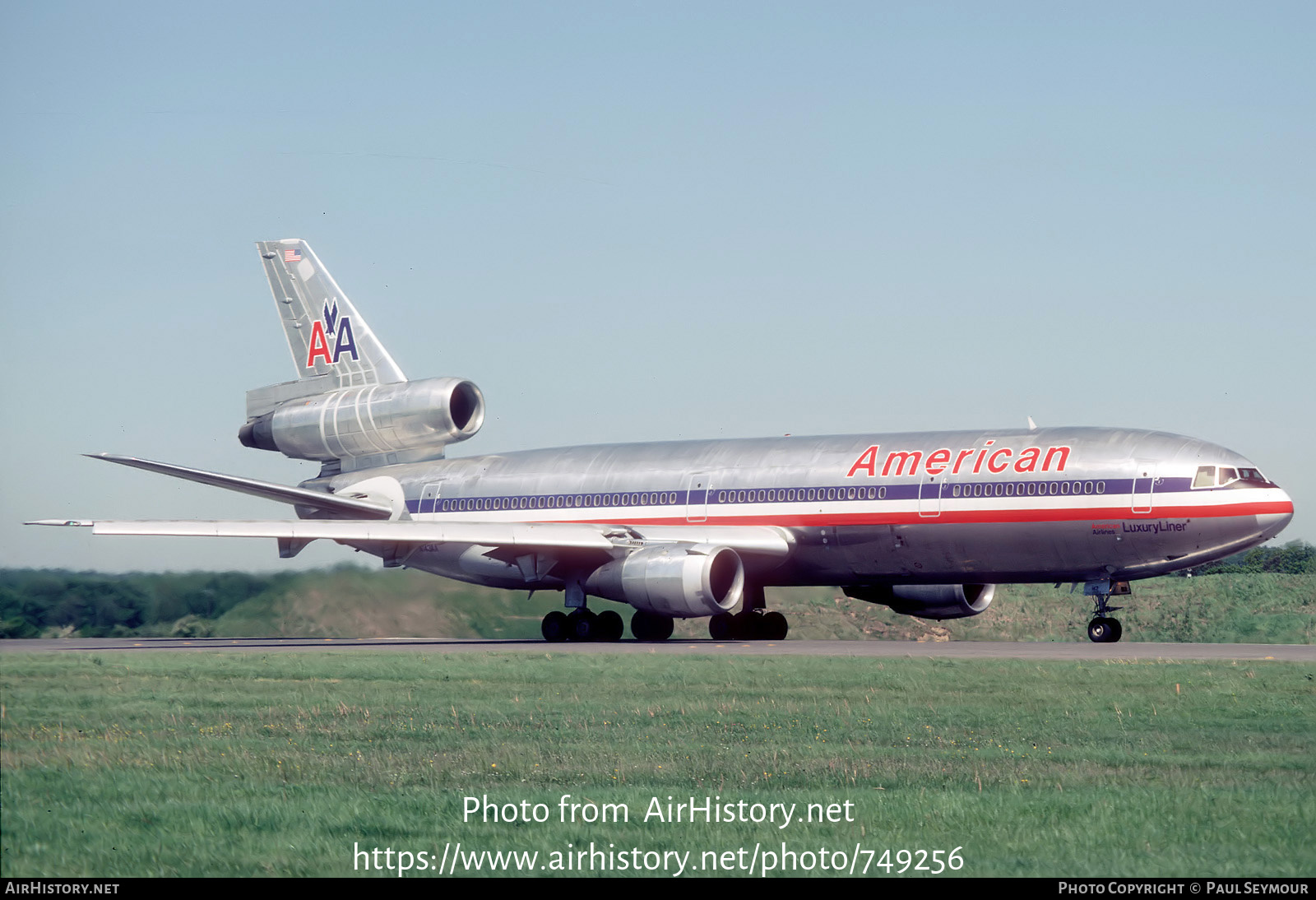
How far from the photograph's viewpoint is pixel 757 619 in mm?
31875

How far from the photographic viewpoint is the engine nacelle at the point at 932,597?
31222 millimetres

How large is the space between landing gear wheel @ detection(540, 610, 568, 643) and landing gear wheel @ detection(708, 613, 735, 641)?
11.1 feet

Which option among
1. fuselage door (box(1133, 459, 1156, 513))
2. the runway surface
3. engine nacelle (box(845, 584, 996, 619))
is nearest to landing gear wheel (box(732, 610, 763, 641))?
engine nacelle (box(845, 584, 996, 619))

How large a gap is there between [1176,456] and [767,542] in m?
8.10

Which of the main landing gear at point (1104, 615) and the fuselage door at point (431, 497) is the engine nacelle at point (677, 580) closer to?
the main landing gear at point (1104, 615)

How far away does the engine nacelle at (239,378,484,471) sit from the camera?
3441 cm

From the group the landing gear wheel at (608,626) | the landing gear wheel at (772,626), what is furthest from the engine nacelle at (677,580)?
the landing gear wheel at (772,626)

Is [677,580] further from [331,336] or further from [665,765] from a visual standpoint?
[665,765]

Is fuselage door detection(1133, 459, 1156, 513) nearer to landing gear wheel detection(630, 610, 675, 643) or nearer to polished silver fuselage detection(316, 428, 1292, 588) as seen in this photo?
polished silver fuselage detection(316, 428, 1292, 588)

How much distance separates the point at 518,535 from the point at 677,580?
375 centimetres

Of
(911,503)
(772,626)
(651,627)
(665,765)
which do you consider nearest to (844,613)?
(772,626)

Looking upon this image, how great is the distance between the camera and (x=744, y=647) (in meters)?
25.9

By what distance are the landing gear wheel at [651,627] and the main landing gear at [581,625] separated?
26.4 inches
